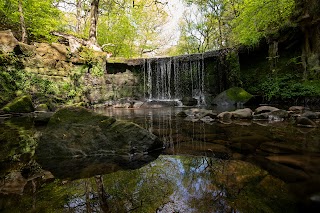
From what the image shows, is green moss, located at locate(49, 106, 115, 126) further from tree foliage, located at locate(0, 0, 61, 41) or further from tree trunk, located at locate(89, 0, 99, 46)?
tree trunk, located at locate(89, 0, 99, 46)

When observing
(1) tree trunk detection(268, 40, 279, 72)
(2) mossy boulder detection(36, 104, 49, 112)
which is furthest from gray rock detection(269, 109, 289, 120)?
(2) mossy boulder detection(36, 104, 49, 112)

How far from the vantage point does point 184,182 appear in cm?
170

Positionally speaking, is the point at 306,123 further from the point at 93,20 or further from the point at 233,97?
the point at 93,20

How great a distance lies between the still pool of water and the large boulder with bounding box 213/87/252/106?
780 centimetres

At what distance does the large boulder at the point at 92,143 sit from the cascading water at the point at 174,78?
36.0ft

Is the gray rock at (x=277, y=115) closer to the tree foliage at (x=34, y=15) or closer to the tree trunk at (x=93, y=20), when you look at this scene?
the tree foliage at (x=34, y=15)

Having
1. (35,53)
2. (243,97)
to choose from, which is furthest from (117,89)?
(243,97)

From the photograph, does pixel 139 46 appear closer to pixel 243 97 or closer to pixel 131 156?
pixel 243 97

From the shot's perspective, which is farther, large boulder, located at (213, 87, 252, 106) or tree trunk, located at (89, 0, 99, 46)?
tree trunk, located at (89, 0, 99, 46)

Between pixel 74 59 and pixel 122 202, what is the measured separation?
1366 cm

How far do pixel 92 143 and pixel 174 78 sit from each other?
41.2ft

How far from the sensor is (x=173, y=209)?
4.21ft

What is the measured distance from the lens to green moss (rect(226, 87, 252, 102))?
10305mm

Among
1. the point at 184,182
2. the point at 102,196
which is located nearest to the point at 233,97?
the point at 184,182
